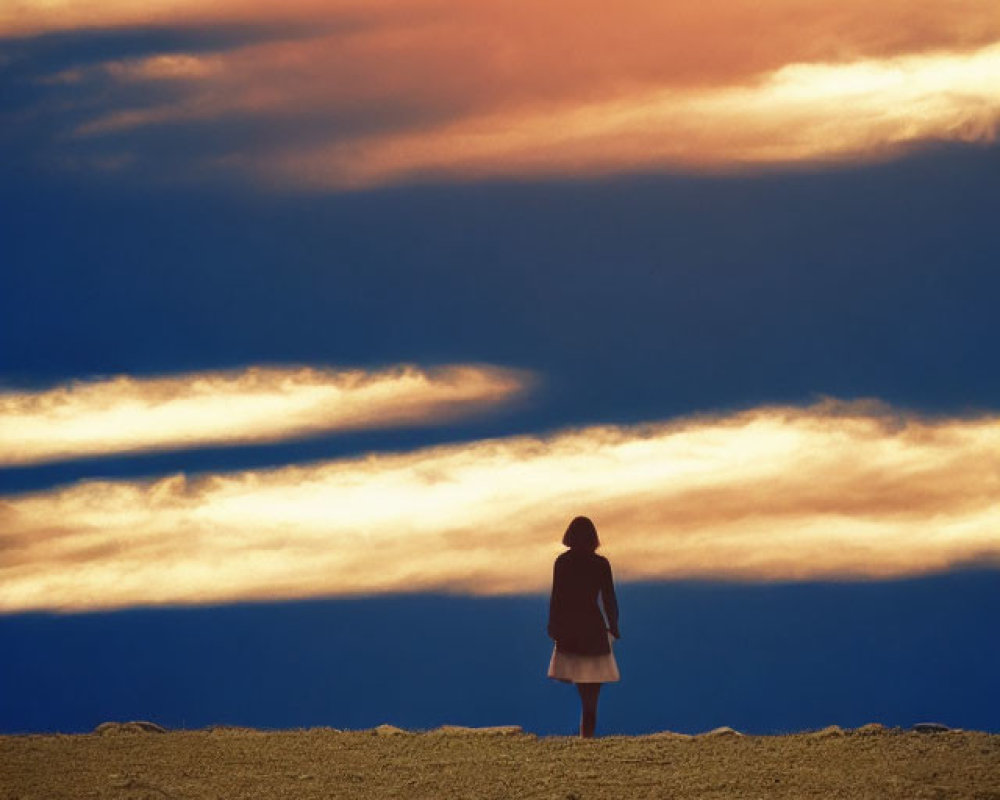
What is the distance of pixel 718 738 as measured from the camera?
1602 cm

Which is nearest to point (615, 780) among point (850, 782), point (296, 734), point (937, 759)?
point (850, 782)

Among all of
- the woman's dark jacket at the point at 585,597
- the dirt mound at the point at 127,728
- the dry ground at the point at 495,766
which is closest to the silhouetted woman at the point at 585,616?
the woman's dark jacket at the point at 585,597

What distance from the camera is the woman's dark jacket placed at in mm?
17297

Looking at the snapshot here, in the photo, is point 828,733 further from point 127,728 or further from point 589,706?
point 127,728

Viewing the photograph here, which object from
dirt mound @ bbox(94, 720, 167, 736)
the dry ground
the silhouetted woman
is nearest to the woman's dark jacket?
the silhouetted woman

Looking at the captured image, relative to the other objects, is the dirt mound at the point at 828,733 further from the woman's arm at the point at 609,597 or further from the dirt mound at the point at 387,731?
the dirt mound at the point at 387,731

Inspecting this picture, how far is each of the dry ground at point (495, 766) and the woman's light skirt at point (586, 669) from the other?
1.11 m

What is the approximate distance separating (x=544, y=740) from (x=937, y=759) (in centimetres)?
390

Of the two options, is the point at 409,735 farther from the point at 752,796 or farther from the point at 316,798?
the point at 752,796

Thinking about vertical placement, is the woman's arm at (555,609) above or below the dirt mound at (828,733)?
above

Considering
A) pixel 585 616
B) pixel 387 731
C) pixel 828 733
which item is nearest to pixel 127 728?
pixel 387 731

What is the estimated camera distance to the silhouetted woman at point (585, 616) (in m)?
17.3

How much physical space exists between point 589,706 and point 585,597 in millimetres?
1200

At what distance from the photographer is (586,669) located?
56.7 feet
